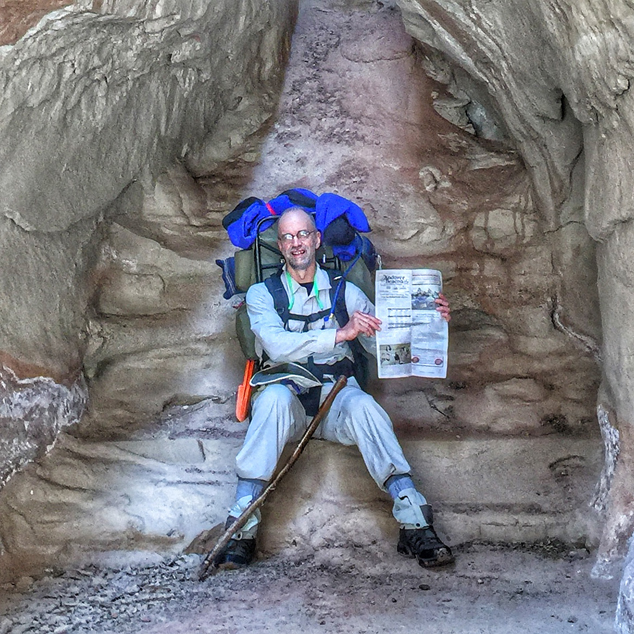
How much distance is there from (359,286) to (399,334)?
574 mm

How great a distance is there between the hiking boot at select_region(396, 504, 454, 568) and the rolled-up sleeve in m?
0.84

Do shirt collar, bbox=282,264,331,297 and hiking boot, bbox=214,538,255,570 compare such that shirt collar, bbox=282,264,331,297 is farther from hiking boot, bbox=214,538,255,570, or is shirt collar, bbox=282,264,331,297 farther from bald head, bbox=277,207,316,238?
hiking boot, bbox=214,538,255,570

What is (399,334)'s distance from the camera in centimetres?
372

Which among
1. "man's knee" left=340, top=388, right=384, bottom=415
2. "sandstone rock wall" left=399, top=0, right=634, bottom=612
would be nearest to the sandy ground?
"sandstone rock wall" left=399, top=0, right=634, bottom=612

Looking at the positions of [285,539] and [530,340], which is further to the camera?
[530,340]

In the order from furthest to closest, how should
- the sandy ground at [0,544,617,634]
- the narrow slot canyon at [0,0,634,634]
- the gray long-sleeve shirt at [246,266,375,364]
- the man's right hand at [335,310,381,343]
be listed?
the gray long-sleeve shirt at [246,266,375,364] < the man's right hand at [335,310,381,343] < the narrow slot canyon at [0,0,634,634] < the sandy ground at [0,544,617,634]

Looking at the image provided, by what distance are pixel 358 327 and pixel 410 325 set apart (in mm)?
236

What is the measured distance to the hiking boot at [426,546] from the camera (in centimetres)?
346

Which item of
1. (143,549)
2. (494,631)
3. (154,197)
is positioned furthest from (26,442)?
(494,631)

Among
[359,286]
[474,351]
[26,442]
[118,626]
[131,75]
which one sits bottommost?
[118,626]

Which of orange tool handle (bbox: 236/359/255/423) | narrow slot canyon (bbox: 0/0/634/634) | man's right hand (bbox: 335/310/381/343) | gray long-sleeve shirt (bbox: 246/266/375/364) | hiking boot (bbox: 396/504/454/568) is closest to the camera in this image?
narrow slot canyon (bbox: 0/0/634/634)

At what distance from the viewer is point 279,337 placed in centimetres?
378

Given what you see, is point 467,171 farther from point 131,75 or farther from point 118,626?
point 118,626

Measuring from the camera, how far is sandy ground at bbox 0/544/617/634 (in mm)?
3084
